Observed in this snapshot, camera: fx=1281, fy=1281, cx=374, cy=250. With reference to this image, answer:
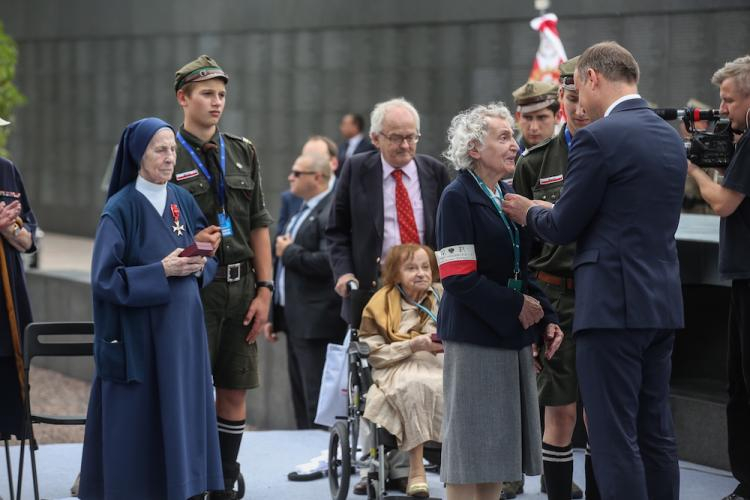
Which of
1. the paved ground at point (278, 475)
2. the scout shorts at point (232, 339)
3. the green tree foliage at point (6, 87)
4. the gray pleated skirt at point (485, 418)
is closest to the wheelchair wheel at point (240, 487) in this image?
the paved ground at point (278, 475)

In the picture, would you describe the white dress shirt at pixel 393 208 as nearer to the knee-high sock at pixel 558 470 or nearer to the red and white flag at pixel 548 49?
the knee-high sock at pixel 558 470

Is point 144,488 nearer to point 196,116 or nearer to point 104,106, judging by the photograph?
point 196,116

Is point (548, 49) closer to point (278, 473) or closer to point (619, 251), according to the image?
point (278, 473)

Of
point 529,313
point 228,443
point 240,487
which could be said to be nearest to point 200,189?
point 228,443

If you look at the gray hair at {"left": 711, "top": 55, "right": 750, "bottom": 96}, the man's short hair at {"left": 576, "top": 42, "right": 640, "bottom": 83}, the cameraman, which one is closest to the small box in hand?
the man's short hair at {"left": 576, "top": 42, "right": 640, "bottom": 83}

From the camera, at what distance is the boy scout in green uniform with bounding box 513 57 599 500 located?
203 inches

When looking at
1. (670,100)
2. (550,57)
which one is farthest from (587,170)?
(670,100)

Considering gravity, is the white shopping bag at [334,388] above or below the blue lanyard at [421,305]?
below

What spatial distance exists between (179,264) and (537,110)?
1.96 metres

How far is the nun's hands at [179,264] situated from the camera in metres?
4.70

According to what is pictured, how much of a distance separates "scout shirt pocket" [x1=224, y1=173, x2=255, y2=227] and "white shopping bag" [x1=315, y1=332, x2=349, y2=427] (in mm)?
884

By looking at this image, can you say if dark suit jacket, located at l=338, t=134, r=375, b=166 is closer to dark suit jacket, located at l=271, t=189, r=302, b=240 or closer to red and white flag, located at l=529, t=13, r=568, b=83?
red and white flag, located at l=529, t=13, r=568, b=83

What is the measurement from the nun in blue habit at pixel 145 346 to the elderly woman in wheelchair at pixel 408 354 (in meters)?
1.02

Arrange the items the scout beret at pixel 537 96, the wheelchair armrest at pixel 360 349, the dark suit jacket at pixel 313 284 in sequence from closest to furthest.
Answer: the wheelchair armrest at pixel 360 349, the scout beret at pixel 537 96, the dark suit jacket at pixel 313 284
